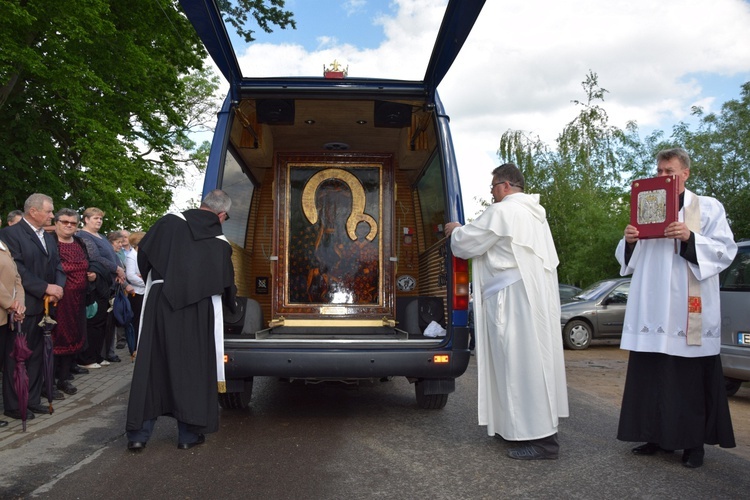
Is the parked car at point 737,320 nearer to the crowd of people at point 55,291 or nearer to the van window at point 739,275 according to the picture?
the van window at point 739,275

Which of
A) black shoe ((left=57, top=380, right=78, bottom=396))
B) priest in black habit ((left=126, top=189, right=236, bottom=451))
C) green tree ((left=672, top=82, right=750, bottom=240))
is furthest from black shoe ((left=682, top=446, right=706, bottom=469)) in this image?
green tree ((left=672, top=82, right=750, bottom=240))

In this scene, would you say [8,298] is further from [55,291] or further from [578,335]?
[578,335]

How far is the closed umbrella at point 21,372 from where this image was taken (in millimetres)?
5609

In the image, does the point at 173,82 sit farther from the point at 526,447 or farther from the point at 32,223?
the point at 526,447

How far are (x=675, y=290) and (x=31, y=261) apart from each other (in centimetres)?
540

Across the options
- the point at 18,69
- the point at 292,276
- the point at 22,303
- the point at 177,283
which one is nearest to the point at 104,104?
the point at 18,69

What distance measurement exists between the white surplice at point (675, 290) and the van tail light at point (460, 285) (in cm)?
126

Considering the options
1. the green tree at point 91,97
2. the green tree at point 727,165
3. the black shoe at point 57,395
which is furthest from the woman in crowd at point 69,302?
the green tree at point 727,165

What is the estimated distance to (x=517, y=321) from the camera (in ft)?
16.8

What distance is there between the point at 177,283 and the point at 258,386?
3484 millimetres

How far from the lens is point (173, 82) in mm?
20000

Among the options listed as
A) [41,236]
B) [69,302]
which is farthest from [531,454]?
[69,302]

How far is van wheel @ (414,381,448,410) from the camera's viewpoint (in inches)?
255

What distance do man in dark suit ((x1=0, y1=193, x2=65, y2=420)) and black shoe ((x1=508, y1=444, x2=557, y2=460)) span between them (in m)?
4.14
